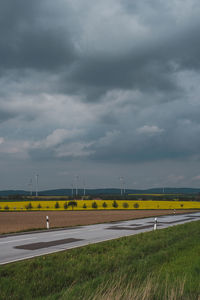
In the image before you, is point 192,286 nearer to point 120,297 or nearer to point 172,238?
point 120,297

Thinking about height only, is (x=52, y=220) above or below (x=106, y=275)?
below

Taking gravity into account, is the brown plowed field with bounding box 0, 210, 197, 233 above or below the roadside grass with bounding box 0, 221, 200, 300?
below

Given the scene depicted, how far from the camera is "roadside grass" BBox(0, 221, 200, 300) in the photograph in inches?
219

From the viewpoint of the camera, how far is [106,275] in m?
7.25

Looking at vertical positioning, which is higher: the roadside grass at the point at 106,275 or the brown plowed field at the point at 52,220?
the roadside grass at the point at 106,275

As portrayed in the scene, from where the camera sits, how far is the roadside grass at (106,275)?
5553 millimetres

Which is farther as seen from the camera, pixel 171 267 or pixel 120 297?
pixel 171 267

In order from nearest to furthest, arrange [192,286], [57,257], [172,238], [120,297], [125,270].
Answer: [120,297] → [192,286] → [125,270] → [57,257] → [172,238]

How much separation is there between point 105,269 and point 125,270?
2.51 ft

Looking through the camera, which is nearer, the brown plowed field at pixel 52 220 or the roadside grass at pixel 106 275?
the roadside grass at pixel 106 275

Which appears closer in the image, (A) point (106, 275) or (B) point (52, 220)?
(A) point (106, 275)

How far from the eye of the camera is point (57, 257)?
9.66 meters

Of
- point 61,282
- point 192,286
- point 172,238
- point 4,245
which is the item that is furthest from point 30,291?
point 172,238

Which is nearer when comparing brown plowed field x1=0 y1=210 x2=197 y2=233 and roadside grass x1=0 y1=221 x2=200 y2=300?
roadside grass x1=0 y1=221 x2=200 y2=300
